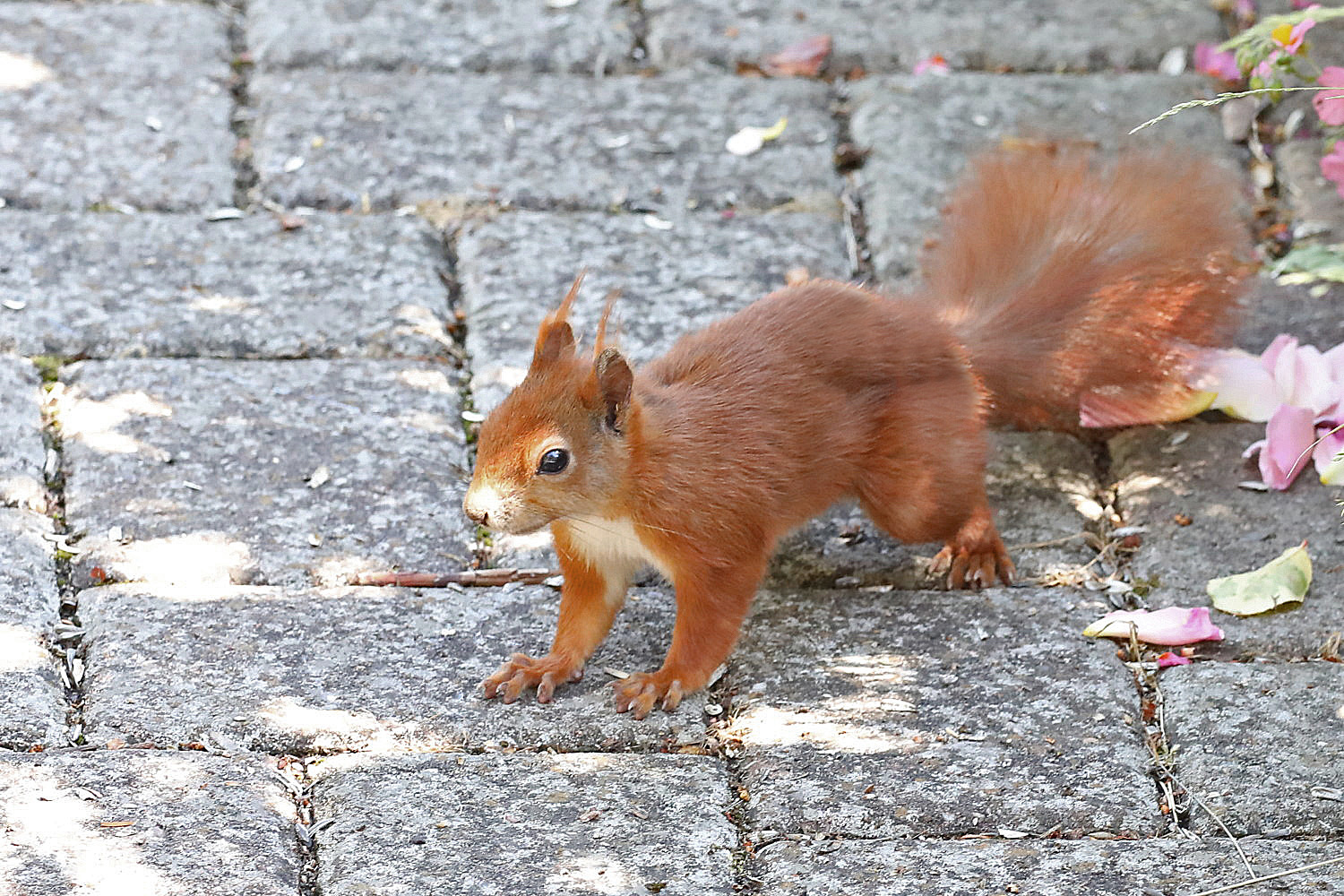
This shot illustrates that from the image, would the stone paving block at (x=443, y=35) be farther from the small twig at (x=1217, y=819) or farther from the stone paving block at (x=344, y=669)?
the small twig at (x=1217, y=819)

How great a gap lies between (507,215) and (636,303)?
519 mm

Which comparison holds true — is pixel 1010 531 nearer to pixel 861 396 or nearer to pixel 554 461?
pixel 861 396

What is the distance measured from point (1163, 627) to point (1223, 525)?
0.43 meters

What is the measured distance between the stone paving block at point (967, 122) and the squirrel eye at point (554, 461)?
1.70 meters

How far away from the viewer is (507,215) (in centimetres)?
439

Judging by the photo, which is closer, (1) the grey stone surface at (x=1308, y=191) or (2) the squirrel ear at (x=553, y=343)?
(2) the squirrel ear at (x=553, y=343)

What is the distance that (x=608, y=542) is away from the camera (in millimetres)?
3084

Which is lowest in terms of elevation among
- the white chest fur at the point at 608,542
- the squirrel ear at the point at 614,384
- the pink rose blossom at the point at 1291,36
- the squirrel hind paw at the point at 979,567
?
the squirrel hind paw at the point at 979,567

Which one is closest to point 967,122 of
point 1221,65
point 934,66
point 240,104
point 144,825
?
point 934,66

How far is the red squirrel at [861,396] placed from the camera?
2.92 metres

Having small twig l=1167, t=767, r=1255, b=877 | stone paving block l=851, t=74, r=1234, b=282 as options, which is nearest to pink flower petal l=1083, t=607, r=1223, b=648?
small twig l=1167, t=767, r=1255, b=877

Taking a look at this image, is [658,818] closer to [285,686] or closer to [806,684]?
[806,684]

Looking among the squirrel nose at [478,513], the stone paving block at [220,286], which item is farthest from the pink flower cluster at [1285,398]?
the stone paving block at [220,286]

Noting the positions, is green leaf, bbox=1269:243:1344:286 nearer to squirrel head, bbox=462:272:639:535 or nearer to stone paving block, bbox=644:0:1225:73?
stone paving block, bbox=644:0:1225:73
